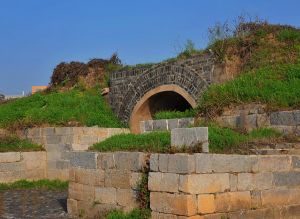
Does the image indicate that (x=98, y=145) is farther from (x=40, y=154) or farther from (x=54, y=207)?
(x=40, y=154)

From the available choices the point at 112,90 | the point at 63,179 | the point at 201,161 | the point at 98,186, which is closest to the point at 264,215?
the point at 201,161

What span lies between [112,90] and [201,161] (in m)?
12.5

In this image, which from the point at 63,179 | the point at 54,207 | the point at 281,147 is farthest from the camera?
the point at 63,179

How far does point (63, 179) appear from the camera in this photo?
15.2 m

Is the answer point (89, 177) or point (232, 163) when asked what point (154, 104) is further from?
point (232, 163)

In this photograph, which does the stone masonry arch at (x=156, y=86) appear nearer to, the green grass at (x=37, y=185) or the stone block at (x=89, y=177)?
the green grass at (x=37, y=185)

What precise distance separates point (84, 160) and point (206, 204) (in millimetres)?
3229

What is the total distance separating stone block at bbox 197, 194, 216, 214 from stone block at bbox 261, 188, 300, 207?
1.01 m

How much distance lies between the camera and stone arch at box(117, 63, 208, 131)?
14617mm

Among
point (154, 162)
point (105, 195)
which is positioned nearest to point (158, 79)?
point (105, 195)

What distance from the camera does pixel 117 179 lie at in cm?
830

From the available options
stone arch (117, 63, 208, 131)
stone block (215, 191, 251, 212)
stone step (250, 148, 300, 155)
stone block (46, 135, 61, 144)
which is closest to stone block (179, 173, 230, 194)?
stone block (215, 191, 251, 212)

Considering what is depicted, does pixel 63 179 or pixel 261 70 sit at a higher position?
pixel 261 70

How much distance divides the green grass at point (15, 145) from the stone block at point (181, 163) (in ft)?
31.2
